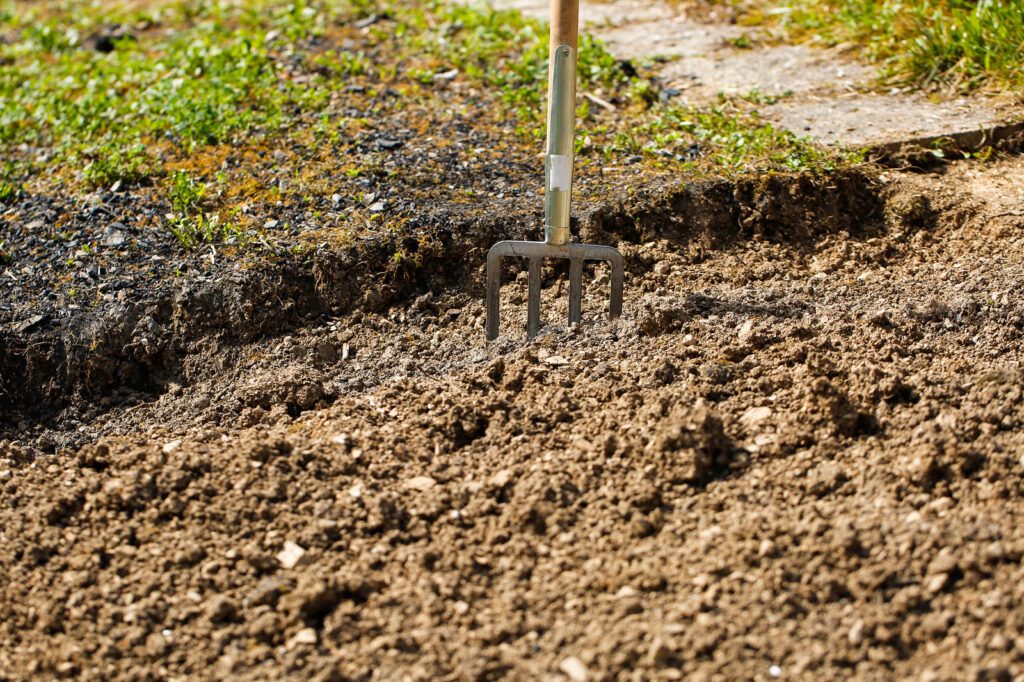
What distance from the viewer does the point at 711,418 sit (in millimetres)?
2518

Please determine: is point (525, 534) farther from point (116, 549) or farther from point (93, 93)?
point (93, 93)

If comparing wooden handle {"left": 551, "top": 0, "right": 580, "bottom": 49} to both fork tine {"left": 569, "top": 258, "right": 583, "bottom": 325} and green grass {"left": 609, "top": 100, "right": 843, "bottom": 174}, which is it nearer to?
fork tine {"left": 569, "top": 258, "right": 583, "bottom": 325}

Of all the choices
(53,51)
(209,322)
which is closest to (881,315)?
(209,322)

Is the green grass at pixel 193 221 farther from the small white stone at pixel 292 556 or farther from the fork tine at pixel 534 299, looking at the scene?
the small white stone at pixel 292 556

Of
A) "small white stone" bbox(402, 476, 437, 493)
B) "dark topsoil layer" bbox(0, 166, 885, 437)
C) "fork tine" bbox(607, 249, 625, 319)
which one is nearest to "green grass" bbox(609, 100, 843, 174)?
"dark topsoil layer" bbox(0, 166, 885, 437)

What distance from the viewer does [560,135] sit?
3.01m

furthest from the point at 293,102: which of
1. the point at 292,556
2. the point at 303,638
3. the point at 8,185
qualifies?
the point at 303,638

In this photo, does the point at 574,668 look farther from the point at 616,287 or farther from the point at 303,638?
the point at 616,287

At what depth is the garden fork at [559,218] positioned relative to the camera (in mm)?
2926

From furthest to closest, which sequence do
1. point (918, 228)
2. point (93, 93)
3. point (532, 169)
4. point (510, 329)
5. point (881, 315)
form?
point (93, 93) → point (532, 169) → point (918, 228) → point (510, 329) → point (881, 315)

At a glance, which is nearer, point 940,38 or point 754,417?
point 754,417

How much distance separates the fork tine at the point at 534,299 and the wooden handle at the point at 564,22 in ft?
2.46

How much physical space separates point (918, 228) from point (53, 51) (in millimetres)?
5561

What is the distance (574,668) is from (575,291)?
1531 mm
